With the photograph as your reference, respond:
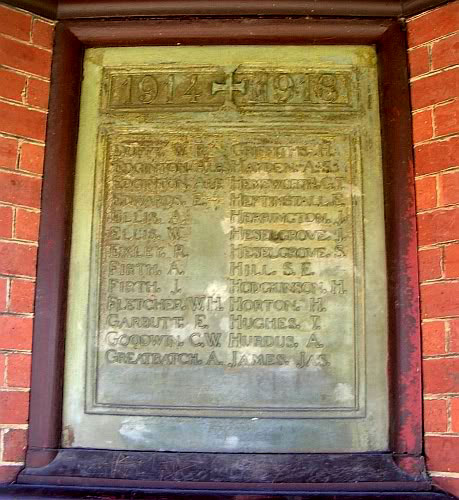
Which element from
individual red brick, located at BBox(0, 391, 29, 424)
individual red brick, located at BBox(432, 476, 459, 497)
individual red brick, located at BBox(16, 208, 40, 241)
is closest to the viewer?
individual red brick, located at BBox(432, 476, 459, 497)

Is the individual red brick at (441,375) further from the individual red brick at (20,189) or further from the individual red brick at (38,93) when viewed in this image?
the individual red brick at (38,93)

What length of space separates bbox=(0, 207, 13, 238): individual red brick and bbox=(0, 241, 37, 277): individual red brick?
3 centimetres

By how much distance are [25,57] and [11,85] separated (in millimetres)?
131

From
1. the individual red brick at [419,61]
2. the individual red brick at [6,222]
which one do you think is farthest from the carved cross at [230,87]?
the individual red brick at [6,222]

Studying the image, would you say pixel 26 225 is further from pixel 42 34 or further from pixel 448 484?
pixel 448 484

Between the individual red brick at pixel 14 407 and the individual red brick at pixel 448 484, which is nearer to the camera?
the individual red brick at pixel 448 484

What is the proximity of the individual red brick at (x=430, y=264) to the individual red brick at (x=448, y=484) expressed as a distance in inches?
26.8

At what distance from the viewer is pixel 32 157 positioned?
2447 mm

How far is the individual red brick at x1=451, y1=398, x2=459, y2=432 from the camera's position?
219cm

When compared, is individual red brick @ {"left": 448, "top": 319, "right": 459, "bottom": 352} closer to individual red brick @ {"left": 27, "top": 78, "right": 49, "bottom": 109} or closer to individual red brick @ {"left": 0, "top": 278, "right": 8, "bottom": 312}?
individual red brick @ {"left": 0, "top": 278, "right": 8, "bottom": 312}

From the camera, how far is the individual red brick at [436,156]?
2338 mm

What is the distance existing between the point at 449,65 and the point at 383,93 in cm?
26

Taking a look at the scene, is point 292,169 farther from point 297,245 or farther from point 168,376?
point 168,376

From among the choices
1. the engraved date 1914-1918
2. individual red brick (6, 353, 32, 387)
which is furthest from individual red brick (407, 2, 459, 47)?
individual red brick (6, 353, 32, 387)
